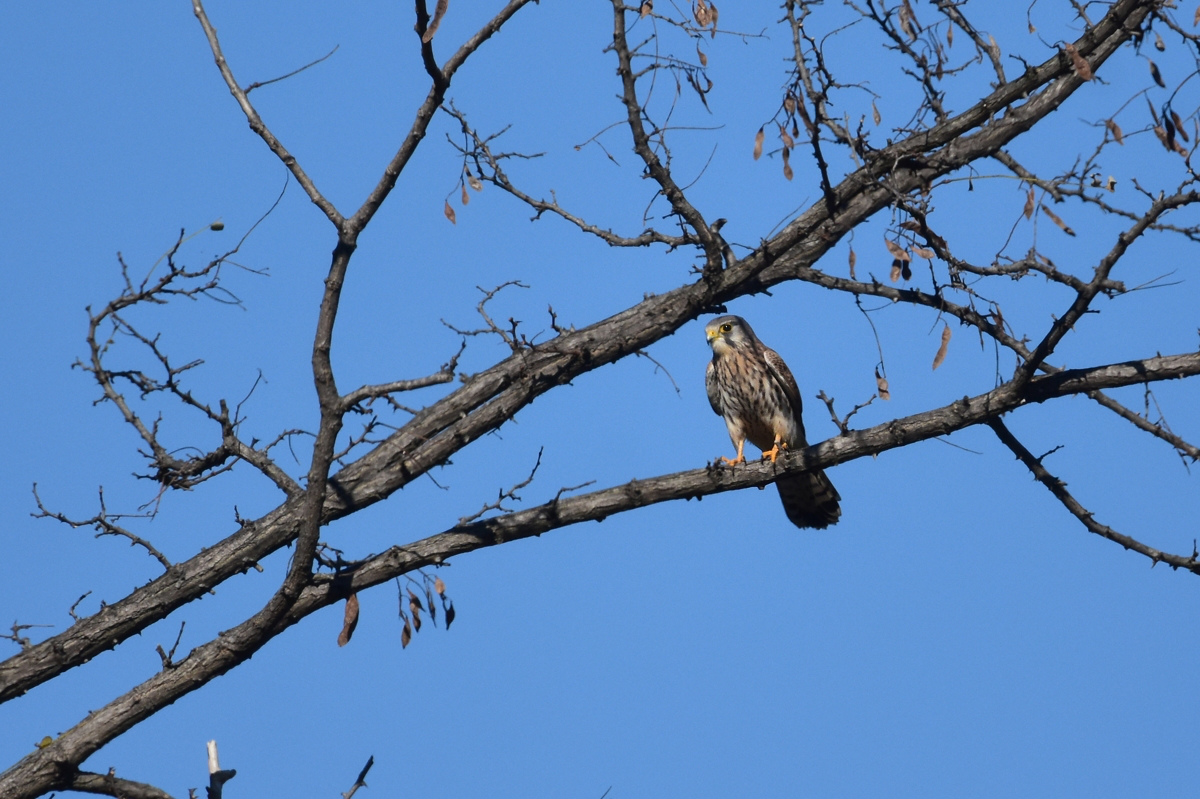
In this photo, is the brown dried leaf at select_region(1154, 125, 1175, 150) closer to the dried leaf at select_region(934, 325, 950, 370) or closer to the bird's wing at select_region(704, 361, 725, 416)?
the dried leaf at select_region(934, 325, 950, 370)

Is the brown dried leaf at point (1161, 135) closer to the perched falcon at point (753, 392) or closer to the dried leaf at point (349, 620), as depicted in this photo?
the perched falcon at point (753, 392)

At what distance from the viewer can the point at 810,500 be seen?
22.1ft

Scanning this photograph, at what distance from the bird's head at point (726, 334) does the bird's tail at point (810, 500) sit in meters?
1.18

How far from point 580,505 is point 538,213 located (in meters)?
1.68

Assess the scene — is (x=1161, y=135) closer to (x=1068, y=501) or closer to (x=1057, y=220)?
(x=1057, y=220)

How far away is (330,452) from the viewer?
4297 mm

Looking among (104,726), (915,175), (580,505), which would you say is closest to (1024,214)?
(915,175)

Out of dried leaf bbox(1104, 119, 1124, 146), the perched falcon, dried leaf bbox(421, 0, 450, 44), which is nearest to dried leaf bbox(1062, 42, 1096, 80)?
dried leaf bbox(1104, 119, 1124, 146)

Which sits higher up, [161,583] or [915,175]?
[915,175]

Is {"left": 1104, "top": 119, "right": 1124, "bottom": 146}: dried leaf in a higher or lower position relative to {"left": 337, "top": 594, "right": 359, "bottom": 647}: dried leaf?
higher

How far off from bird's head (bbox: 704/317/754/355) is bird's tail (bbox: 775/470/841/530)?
46.5 inches

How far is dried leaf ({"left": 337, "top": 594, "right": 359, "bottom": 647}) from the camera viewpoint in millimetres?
4637

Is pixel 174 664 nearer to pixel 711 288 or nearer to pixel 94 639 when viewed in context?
pixel 94 639

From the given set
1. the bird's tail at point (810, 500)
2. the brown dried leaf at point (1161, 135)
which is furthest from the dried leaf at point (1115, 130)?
the bird's tail at point (810, 500)
